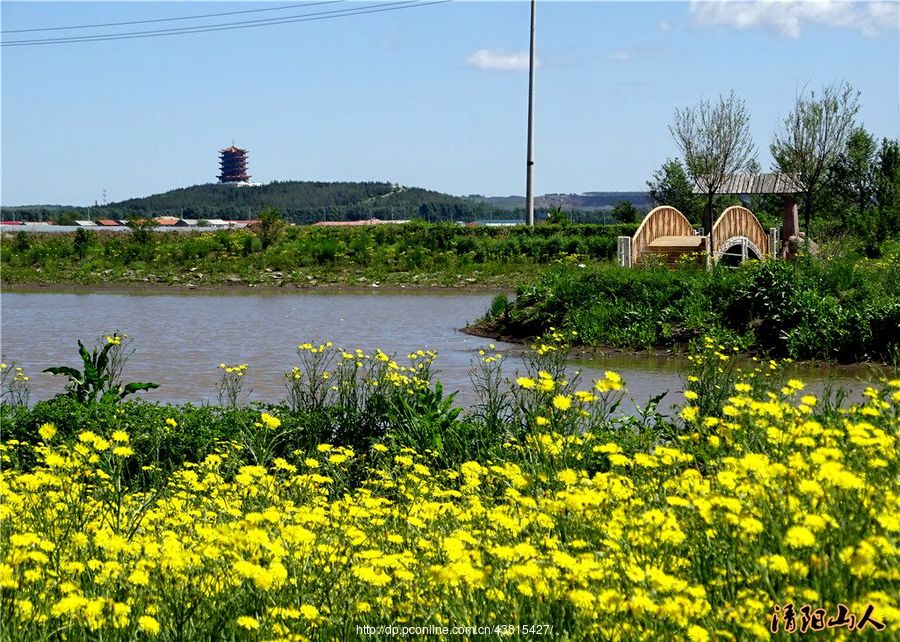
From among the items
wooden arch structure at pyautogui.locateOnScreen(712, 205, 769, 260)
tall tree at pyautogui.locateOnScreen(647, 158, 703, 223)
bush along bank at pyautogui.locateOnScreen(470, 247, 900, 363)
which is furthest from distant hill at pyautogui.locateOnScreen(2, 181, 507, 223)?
bush along bank at pyautogui.locateOnScreen(470, 247, 900, 363)

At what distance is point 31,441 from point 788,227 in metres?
32.9

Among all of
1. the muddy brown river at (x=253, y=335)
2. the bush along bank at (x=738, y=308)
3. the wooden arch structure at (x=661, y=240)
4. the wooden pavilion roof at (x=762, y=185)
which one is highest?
the wooden pavilion roof at (x=762, y=185)

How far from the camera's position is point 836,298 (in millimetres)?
19391

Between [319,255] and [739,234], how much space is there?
15964 millimetres

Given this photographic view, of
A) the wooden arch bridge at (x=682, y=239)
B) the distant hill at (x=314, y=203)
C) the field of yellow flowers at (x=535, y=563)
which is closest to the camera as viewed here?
the field of yellow flowers at (x=535, y=563)

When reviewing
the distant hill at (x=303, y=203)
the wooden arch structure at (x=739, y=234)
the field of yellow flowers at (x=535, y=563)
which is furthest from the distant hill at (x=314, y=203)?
the field of yellow flowers at (x=535, y=563)

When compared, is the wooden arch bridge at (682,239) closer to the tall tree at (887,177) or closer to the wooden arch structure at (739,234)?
the wooden arch structure at (739,234)

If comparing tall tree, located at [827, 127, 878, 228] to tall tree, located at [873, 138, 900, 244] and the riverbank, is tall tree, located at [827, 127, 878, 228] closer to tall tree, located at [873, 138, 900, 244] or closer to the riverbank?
tall tree, located at [873, 138, 900, 244]

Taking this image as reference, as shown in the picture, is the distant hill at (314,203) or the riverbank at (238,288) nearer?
the riverbank at (238,288)

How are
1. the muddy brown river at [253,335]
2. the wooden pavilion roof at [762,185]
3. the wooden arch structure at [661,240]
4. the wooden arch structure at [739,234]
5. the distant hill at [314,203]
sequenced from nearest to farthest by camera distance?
the muddy brown river at [253,335] → the wooden arch structure at [661,240] → the wooden arch structure at [739,234] → the wooden pavilion roof at [762,185] → the distant hill at [314,203]

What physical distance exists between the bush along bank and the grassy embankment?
53.0 ft

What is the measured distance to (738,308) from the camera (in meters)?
20.4

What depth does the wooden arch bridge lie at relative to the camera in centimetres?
3014

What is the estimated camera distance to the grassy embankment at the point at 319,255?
1613 inches
